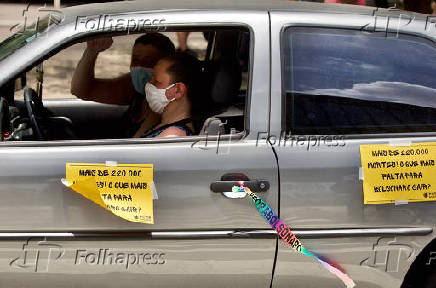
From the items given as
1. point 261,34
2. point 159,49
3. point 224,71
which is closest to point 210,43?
point 159,49

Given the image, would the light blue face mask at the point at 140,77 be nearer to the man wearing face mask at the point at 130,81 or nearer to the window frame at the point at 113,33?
the man wearing face mask at the point at 130,81

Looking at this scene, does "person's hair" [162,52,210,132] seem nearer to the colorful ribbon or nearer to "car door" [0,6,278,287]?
"car door" [0,6,278,287]

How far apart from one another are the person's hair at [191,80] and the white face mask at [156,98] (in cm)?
7

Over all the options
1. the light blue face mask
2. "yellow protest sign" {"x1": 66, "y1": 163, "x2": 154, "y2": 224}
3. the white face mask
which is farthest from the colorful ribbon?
the light blue face mask

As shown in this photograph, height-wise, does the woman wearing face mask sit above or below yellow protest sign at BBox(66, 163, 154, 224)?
above

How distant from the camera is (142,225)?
10.5 feet

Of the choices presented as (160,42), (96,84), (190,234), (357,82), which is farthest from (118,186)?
(96,84)

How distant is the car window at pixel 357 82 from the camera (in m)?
3.30

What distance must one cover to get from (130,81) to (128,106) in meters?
0.16

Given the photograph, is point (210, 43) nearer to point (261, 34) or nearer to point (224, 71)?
point (224, 71)

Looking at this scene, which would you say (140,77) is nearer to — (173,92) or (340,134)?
(173,92)

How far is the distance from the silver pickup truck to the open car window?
0.08 meters

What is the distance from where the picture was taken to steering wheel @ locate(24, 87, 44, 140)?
11.6 feet

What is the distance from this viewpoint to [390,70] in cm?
337
